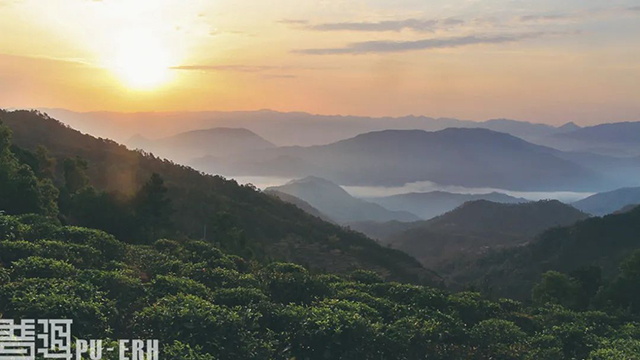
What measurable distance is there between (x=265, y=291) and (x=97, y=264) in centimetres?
510

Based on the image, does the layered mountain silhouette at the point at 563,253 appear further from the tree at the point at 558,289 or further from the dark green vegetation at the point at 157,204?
the tree at the point at 558,289

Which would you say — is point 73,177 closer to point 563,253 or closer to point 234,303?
point 234,303

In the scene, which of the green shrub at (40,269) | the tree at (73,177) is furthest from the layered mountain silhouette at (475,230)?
the green shrub at (40,269)

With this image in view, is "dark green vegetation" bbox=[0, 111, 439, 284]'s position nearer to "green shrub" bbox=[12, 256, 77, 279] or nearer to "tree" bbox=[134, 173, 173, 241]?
"tree" bbox=[134, 173, 173, 241]

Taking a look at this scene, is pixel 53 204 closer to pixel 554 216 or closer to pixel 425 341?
pixel 425 341

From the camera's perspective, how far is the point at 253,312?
12781 mm

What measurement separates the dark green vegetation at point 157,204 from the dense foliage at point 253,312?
9542 millimetres

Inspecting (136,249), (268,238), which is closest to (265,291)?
(136,249)

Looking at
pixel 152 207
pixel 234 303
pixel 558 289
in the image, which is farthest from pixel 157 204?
pixel 558 289

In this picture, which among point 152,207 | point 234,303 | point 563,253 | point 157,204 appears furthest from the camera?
point 563,253

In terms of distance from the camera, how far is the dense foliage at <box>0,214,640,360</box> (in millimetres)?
10938

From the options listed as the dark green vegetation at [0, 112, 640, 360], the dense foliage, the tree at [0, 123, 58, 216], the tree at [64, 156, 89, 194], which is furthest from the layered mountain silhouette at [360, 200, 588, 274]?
the dense foliage

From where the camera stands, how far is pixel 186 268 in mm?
16938

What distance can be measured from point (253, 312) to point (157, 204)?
21243 mm
